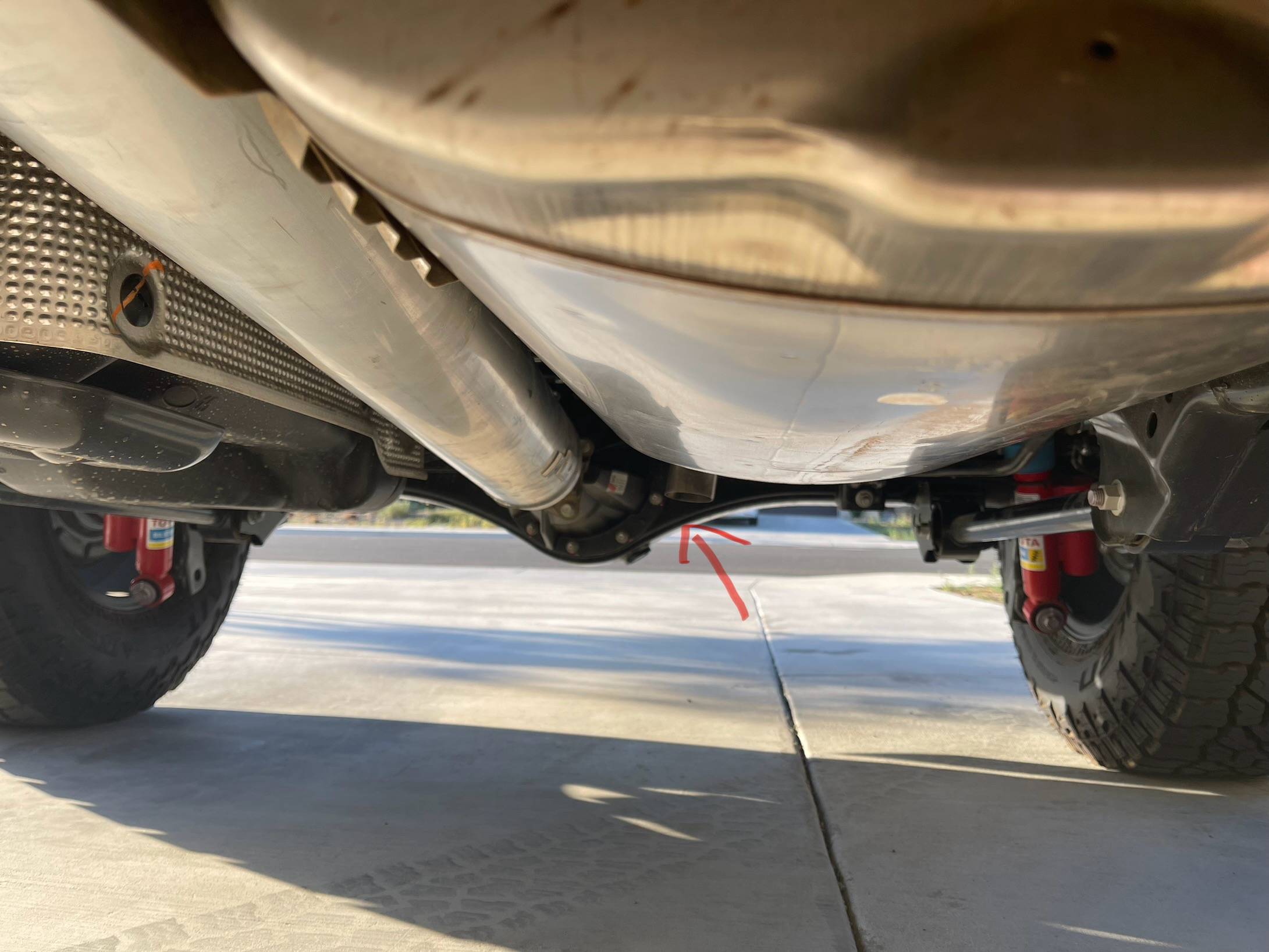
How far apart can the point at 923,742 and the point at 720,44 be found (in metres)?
1.98

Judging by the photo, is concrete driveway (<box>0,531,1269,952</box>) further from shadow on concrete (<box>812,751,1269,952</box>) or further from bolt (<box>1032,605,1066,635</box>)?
bolt (<box>1032,605,1066,635</box>)

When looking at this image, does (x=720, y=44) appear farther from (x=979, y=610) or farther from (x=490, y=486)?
(x=979, y=610)

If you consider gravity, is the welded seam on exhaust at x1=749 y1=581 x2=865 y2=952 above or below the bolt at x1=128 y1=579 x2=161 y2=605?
below

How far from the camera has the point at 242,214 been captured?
0.56 meters

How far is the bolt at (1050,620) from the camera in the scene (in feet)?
6.38

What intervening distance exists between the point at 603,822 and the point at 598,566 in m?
4.60

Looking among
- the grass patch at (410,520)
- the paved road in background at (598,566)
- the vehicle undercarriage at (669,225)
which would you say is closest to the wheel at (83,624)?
the vehicle undercarriage at (669,225)

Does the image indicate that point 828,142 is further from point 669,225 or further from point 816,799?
point 816,799

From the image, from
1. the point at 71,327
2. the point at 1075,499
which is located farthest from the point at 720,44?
the point at 1075,499

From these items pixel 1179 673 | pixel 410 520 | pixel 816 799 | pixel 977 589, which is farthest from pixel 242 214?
pixel 410 520

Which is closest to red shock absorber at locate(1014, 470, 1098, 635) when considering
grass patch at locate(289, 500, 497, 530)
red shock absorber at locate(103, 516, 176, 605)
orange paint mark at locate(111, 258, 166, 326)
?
orange paint mark at locate(111, 258, 166, 326)

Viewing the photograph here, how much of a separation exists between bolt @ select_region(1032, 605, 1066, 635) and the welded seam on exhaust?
1.92ft

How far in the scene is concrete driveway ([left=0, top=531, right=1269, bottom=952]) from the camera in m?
1.16

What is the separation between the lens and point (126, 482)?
1.23 metres
